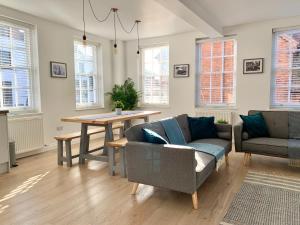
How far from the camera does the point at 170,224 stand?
210 cm

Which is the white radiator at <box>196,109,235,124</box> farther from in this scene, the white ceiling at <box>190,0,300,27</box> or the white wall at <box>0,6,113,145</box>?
the white wall at <box>0,6,113,145</box>

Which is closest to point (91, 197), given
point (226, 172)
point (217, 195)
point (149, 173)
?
point (149, 173)

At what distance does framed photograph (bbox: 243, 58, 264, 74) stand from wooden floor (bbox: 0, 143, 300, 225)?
7.01ft

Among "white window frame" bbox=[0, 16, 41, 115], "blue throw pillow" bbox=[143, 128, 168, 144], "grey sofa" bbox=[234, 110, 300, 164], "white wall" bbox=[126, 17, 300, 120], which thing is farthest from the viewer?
"white wall" bbox=[126, 17, 300, 120]

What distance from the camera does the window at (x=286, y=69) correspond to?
15.5 feet

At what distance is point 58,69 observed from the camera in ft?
16.1

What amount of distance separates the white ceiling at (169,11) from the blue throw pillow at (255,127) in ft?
5.94

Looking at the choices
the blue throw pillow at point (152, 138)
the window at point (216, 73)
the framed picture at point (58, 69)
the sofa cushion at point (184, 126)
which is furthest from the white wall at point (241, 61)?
the blue throw pillow at point (152, 138)

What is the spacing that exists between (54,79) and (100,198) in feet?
10.2

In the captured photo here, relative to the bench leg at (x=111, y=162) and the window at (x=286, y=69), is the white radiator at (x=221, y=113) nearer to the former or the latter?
the window at (x=286, y=69)

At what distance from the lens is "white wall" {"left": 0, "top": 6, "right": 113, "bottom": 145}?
4578mm

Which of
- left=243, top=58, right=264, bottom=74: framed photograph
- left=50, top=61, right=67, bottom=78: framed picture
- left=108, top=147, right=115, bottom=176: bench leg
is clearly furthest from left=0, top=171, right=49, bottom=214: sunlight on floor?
left=243, top=58, right=264, bottom=74: framed photograph

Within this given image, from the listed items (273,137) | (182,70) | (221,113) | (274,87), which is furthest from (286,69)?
(182,70)

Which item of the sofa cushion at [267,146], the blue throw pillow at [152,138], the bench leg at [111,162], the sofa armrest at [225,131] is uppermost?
the blue throw pillow at [152,138]
